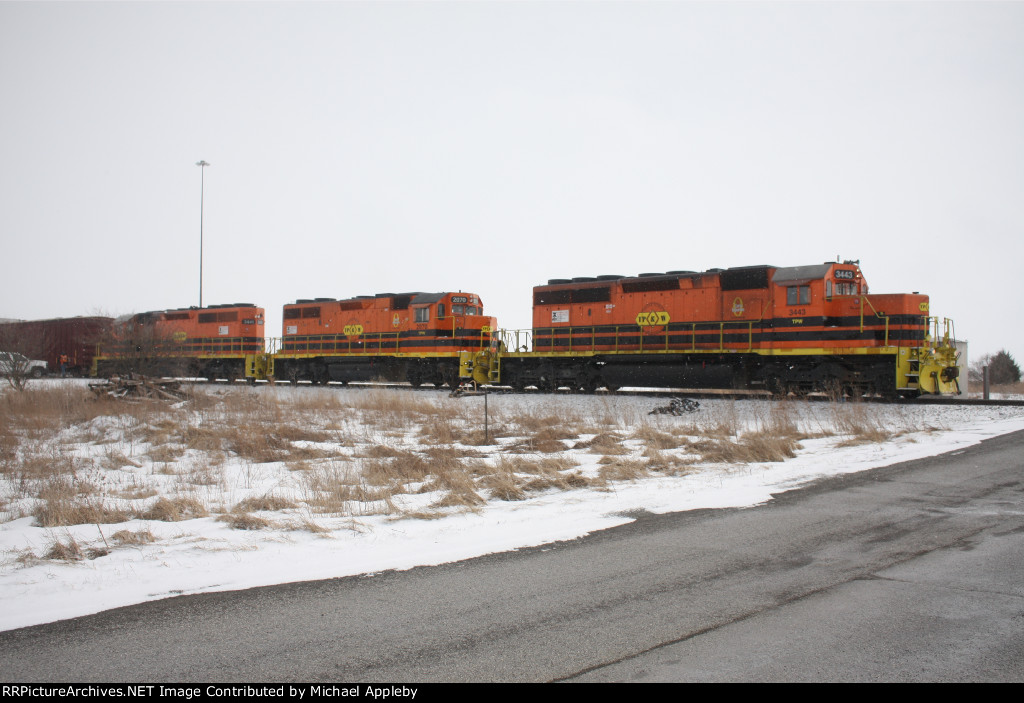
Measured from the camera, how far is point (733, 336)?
22.0 meters

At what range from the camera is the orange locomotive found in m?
28.6

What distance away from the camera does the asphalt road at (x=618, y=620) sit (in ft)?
10.8

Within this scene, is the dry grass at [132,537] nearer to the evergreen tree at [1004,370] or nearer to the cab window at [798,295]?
the cab window at [798,295]

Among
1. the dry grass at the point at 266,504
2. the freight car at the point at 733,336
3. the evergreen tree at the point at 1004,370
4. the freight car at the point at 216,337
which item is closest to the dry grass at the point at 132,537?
the dry grass at the point at 266,504

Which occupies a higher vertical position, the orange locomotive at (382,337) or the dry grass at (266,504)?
the orange locomotive at (382,337)

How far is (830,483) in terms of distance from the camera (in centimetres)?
802

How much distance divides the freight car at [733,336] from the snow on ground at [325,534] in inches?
335

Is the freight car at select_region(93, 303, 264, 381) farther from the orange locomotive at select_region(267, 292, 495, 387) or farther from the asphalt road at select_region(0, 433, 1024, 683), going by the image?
the asphalt road at select_region(0, 433, 1024, 683)

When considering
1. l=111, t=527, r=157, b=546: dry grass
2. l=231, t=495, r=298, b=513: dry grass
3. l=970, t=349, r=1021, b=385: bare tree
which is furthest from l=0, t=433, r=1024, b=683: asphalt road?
l=970, t=349, r=1021, b=385: bare tree

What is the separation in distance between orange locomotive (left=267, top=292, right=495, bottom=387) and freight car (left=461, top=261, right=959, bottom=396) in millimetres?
1603

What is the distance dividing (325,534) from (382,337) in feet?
83.4
